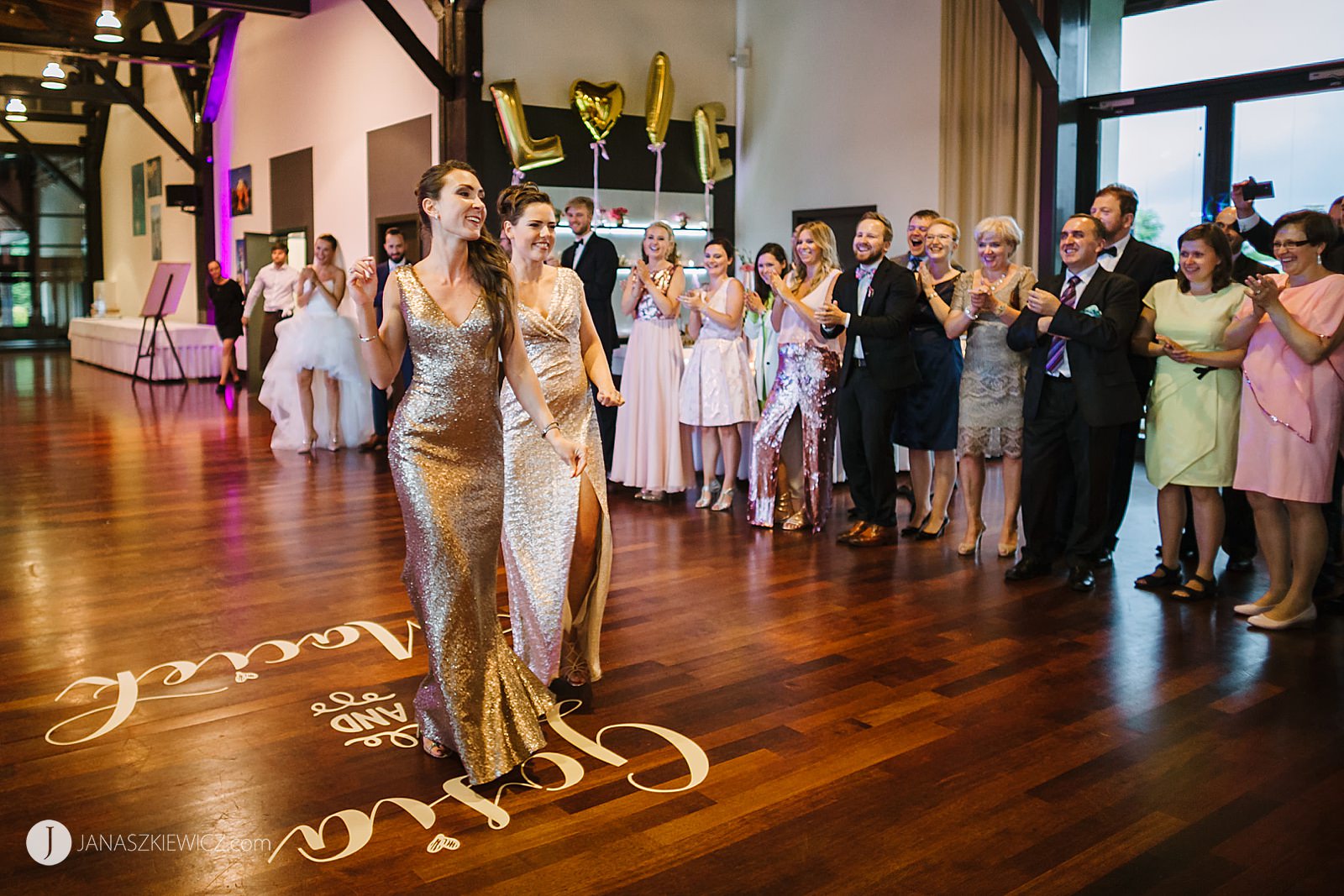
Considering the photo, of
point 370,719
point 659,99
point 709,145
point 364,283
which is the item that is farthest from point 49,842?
point 709,145

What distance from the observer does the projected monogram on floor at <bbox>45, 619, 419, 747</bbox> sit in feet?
11.3

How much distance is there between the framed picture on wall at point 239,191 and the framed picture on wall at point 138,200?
4.75m

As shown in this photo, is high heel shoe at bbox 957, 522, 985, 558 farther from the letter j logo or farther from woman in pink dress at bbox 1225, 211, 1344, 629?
the letter j logo

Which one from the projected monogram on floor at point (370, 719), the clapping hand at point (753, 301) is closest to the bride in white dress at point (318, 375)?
the clapping hand at point (753, 301)

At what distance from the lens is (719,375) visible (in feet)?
22.4

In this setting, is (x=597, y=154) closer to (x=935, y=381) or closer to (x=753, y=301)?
(x=753, y=301)

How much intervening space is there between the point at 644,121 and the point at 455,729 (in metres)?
9.17

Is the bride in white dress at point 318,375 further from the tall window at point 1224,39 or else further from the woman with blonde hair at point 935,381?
the tall window at point 1224,39

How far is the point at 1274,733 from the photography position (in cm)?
340

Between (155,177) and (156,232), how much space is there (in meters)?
0.94

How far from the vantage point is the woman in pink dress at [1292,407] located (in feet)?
14.1

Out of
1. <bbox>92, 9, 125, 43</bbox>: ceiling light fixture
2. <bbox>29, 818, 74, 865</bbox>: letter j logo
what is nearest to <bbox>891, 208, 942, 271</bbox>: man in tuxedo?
<bbox>29, 818, 74, 865</bbox>: letter j logo

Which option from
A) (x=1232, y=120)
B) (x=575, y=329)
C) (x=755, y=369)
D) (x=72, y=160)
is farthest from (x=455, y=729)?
(x=72, y=160)

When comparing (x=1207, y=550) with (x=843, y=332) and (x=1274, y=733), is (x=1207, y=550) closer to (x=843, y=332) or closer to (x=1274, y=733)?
(x=1274, y=733)
